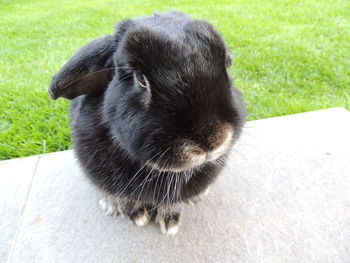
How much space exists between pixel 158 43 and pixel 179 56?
87 mm

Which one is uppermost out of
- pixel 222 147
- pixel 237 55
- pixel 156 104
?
pixel 156 104

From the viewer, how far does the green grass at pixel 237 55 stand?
2.77 meters

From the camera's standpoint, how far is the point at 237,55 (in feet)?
13.2

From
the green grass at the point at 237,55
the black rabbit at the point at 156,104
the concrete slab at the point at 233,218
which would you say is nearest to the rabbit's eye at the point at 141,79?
the black rabbit at the point at 156,104

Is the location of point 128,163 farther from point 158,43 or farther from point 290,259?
point 290,259

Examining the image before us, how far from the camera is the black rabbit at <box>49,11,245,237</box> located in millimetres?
930

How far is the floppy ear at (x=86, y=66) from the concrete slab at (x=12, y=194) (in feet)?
3.12

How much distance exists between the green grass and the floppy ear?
4.35 feet

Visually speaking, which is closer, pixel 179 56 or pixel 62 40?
pixel 179 56

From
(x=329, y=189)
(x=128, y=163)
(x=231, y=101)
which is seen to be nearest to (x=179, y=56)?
(x=231, y=101)

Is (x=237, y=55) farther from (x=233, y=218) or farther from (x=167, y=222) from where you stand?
(x=167, y=222)

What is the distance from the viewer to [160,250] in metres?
1.56

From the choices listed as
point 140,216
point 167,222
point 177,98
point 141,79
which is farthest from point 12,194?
point 177,98

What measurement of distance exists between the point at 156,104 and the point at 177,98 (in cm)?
8
